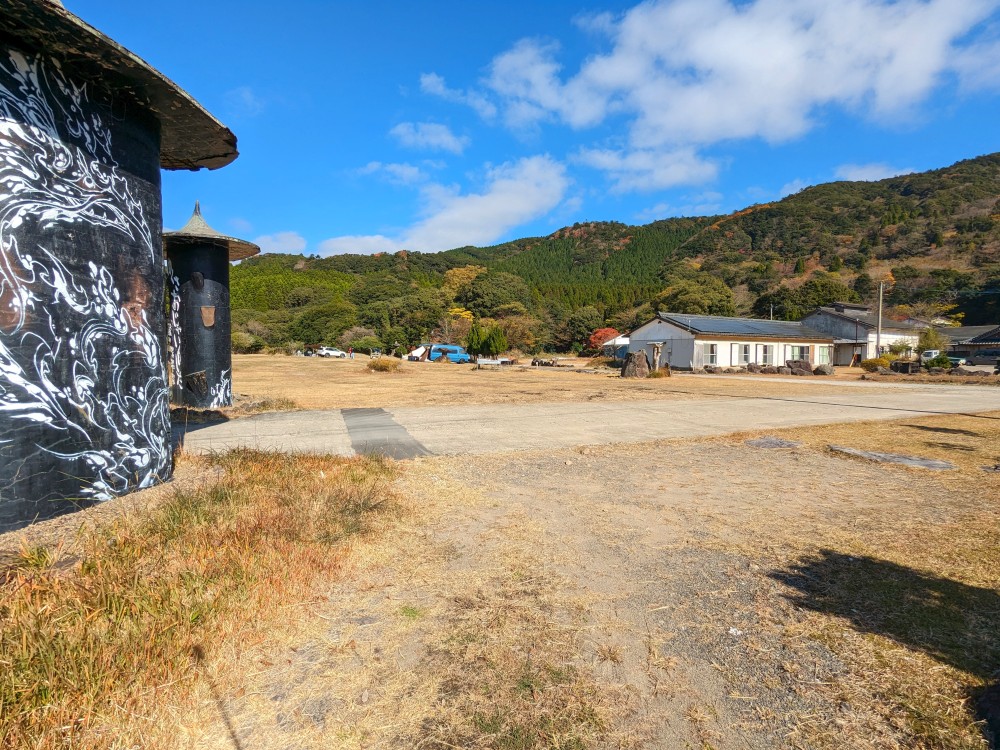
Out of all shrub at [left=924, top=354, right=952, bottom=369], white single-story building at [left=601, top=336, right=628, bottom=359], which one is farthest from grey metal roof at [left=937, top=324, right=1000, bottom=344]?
white single-story building at [left=601, top=336, right=628, bottom=359]

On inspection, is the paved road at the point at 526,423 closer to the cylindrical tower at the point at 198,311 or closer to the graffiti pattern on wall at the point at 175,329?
the cylindrical tower at the point at 198,311

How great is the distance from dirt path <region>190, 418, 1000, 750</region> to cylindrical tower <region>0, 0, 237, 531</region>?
2636 millimetres

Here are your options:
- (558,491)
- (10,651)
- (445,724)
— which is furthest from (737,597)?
(10,651)

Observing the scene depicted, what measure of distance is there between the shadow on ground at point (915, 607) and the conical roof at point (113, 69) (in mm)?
6319

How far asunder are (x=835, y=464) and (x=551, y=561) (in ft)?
17.0

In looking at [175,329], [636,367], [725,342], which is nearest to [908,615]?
[175,329]

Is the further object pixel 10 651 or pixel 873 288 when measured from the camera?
pixel 873 288

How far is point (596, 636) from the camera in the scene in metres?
2.78

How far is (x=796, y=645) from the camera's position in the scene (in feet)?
8.77

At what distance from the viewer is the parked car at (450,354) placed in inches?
2048

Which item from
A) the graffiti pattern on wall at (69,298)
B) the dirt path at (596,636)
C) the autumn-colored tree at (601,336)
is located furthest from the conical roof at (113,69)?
the autumn-colored tree at (601,336)

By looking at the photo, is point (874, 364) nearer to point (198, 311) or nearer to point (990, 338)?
point (990, 338)

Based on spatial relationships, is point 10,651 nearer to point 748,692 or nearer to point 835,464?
point 748,692

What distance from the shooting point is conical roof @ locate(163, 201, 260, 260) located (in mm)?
12219
